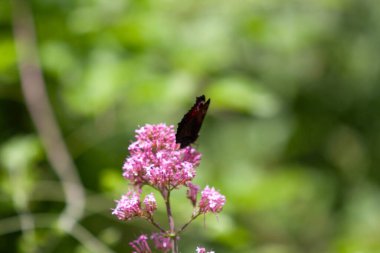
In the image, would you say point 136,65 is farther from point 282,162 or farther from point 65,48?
point 282,162

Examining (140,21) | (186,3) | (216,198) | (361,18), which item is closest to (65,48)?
(140,21)

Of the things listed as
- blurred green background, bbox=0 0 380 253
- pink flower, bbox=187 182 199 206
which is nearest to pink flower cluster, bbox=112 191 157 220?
pink flower, bbox=187 182 199 206

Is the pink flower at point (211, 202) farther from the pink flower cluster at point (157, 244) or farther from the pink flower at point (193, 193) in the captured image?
the pink flower cluster at point (157, 244)

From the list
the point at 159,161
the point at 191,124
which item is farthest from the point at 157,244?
the point at 191,124

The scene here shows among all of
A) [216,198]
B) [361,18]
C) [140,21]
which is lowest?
[216,198]

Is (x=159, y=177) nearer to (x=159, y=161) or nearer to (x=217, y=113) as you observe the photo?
(x=159, y=161)

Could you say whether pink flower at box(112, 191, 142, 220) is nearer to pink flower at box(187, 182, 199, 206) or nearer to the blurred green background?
pink flower at box(187, 182, 199, 206)
